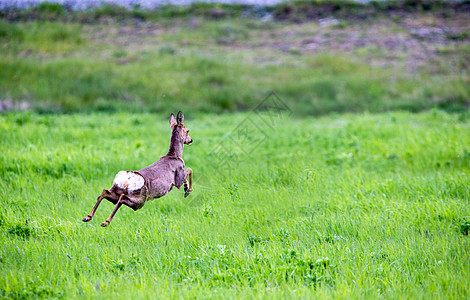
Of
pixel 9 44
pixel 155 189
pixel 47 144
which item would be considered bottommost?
pixel 47 144

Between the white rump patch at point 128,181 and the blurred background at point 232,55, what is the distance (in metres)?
12.6

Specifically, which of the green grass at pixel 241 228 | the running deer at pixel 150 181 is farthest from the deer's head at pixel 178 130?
the green grass at pixel 241 228

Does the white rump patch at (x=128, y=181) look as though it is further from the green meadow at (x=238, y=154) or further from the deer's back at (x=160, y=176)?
the green meadow at (x=238, y=154)

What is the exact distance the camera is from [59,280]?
452cm

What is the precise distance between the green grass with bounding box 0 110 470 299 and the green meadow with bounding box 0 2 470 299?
0.10 feet

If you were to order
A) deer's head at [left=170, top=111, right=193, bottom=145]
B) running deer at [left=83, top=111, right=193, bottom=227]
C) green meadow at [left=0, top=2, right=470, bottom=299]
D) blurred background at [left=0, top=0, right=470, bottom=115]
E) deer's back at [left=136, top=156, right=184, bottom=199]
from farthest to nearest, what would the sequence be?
1. blurred background at [left=0, top=0, right=470, bottom=115]
2. green meadow at [left=0, top=2, right=470, bottom=299]
3. deer's head at [left=170, top=111, right=193, bottom=145]
4. deer's back at [left=136, top=156, right=184, bottom=199]
5. running deer at [left=83, top=111, right=193, bottom=227]

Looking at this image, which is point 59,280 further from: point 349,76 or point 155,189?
point 349,76

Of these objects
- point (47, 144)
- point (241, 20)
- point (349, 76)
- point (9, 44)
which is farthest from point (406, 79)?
point (9, 44)

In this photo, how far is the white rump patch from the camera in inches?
132

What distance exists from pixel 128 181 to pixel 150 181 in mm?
245

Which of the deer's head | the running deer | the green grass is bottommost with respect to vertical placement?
the green grass

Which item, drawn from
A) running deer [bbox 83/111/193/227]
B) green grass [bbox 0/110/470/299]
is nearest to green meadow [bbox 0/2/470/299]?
green grass [bbox 0/110/470/299]

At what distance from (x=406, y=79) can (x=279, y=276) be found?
17242 mm

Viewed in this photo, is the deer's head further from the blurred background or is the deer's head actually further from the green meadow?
the blurred background
